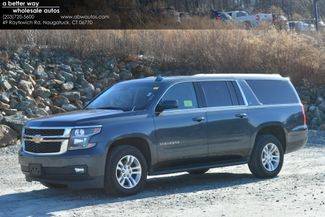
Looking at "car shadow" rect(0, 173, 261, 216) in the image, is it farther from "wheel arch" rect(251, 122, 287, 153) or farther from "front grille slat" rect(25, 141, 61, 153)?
"wheel arch" rect(251, 122, 287, 153)

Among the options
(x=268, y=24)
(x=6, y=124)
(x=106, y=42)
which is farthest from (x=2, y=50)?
(x=268, y=24)

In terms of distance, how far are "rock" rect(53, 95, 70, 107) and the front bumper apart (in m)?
13.0

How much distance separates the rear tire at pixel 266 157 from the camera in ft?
39.6

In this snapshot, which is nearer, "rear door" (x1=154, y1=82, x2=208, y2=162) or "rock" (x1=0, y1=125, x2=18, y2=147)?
"rear door" (x1=154, y1=82, x2=208, y2=162)

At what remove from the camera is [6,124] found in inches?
749

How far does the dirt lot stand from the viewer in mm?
9055

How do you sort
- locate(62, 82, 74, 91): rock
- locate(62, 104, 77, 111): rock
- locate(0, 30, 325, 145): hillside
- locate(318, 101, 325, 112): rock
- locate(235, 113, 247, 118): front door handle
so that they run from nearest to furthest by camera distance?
locate(235, 113, 247, 118): front door handle < locate(62, 104, 77, 111): rock < locate(62, 82, 74, 91): rock < locate(0, 30, 325, 145): hillside < locate(318, 101, 325, 112): rock

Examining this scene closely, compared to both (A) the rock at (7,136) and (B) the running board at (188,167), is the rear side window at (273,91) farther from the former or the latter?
(A) the rock at (7,136)

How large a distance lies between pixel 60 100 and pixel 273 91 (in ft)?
38.9

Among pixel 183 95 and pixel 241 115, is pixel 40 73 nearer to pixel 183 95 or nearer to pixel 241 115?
pixel 241 115

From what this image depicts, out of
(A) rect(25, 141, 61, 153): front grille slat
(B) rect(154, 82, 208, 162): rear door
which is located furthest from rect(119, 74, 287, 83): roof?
(A) rect(25, 141, 61, 153): front grille slat

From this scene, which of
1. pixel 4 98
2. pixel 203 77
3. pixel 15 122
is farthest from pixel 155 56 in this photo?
pixel 203 77

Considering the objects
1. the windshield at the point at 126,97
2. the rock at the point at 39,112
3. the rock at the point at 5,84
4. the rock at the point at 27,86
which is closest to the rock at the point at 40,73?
the rock at the point at 27,86

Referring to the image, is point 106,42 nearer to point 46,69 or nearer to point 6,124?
point 46,69
